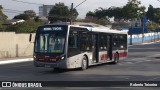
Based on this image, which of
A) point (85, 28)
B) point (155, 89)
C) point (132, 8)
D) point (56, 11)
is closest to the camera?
point (155, 89)

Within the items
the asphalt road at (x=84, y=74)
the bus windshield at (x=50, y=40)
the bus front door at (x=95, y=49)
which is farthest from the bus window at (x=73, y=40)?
→ the bus front door at (x=95, y=49)

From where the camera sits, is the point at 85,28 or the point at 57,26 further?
the point at 85,28

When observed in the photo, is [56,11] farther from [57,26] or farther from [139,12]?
[57,26]

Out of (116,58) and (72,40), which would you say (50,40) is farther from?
(116,58)

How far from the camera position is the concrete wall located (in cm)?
3859

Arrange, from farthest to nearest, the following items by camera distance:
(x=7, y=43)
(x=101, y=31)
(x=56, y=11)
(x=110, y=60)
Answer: (x=56, y=11), (x=7, y=43), (x=110, y=60), (x=101, y=31)

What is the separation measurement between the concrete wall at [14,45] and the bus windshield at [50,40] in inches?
662

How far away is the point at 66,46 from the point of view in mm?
21516

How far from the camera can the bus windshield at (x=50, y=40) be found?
70.9 feet

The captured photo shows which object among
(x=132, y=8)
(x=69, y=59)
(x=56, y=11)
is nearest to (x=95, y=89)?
(x=69, y=59)

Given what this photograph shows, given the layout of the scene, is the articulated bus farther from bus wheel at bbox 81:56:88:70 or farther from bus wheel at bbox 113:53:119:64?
bus wheel at bbox 113:53:119:64

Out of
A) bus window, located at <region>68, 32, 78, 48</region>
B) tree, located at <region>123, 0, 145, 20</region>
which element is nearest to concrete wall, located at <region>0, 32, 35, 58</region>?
bus window, located at <region>68, 32, 78, 48</region>

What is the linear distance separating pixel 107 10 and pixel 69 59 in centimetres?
16375

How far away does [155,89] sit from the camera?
14.2 metres
